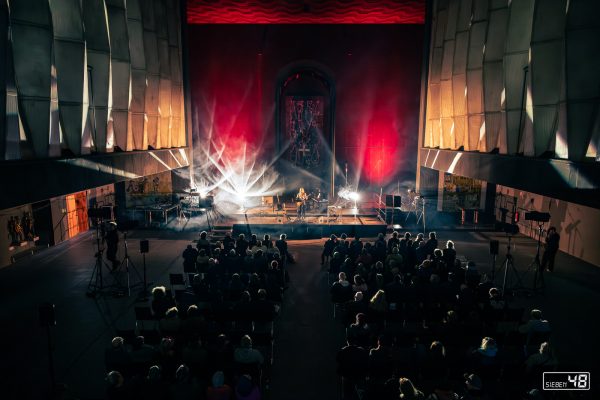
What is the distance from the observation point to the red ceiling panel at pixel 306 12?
2242 centimetres

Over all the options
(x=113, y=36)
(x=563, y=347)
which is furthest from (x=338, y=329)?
(x=113, y=36)

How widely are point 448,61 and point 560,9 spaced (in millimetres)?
9290

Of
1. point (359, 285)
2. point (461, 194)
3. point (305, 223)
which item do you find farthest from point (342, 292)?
point (461, 194)

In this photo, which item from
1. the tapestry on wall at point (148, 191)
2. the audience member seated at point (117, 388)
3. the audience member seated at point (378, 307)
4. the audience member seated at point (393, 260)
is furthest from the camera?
the tapestry on wall at point (148, 191)

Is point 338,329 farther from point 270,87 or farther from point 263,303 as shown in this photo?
point 270,87

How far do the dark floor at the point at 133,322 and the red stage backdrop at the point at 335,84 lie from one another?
9.68 m

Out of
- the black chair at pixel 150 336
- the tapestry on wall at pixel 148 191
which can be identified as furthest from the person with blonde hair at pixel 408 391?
the tapestry on wall at pixel 148 191

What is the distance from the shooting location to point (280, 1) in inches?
879

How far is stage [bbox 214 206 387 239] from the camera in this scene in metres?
18.1

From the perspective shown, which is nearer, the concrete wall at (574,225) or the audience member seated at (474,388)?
the audience member seated at (474,388)

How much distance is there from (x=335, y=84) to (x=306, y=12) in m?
4.40

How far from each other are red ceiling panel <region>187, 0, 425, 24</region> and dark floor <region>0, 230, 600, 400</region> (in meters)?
14.4

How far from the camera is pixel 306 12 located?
74.1 ft

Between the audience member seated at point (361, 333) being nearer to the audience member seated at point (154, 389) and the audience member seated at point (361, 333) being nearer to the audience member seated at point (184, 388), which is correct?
the audience member seated at point (184, 388)
